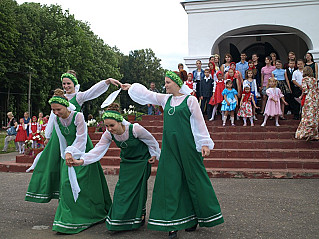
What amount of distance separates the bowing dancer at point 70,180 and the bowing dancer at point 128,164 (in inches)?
10.0

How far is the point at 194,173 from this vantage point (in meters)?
4.45

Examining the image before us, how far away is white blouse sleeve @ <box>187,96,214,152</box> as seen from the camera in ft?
14.6

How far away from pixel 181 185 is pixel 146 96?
124 cm

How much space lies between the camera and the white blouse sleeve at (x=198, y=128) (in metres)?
4.44

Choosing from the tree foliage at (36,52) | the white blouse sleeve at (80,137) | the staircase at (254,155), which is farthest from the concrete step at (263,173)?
the tree foliage at (36,52)

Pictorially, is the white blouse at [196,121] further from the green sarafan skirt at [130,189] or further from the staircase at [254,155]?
the staircase at [254,155]

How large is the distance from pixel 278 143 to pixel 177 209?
6.52 metres

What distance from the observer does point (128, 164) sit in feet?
15.7

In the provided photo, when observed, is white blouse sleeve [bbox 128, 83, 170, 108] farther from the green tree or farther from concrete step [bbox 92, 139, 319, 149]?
the green tree

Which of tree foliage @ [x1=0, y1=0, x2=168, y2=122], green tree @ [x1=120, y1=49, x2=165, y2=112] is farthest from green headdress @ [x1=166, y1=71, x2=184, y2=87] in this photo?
green tree @ [x1=120, y1=49, x2=165, y2=112]

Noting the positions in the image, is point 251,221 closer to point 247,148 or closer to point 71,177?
point 71,177

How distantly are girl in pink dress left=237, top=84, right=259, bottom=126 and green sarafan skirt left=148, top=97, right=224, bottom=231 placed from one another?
23.9 feet

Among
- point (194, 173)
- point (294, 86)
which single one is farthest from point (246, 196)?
point (294, 86)

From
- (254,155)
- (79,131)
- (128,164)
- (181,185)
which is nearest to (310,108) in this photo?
(254,155)
